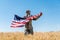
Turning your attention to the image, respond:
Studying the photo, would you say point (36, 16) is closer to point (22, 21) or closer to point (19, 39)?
point (22, 21)

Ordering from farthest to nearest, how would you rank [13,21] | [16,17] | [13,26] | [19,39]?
[16,17] → [13,21] → [13,26] → [19,39]

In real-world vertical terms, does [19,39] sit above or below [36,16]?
below

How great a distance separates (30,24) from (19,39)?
17.2 ft

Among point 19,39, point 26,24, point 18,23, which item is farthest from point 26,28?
point 19,39

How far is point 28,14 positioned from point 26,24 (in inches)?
29.4

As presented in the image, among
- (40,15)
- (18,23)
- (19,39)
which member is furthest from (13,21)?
(19,39)

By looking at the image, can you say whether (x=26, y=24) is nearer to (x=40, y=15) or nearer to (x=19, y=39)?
(x=40, y=15)

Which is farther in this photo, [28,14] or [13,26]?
[28,14]

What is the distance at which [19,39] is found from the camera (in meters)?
10.3

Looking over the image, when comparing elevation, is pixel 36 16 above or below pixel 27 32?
above

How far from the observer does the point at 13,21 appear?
49.5 ft

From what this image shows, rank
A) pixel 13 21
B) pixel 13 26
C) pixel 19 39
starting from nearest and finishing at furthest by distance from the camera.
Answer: pixel 19 39
pixel 13 26
pixel 13 21

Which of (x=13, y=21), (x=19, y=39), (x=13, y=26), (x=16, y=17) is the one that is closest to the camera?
(x=19, y=39)

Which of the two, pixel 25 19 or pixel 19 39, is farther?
pixel 25 19
